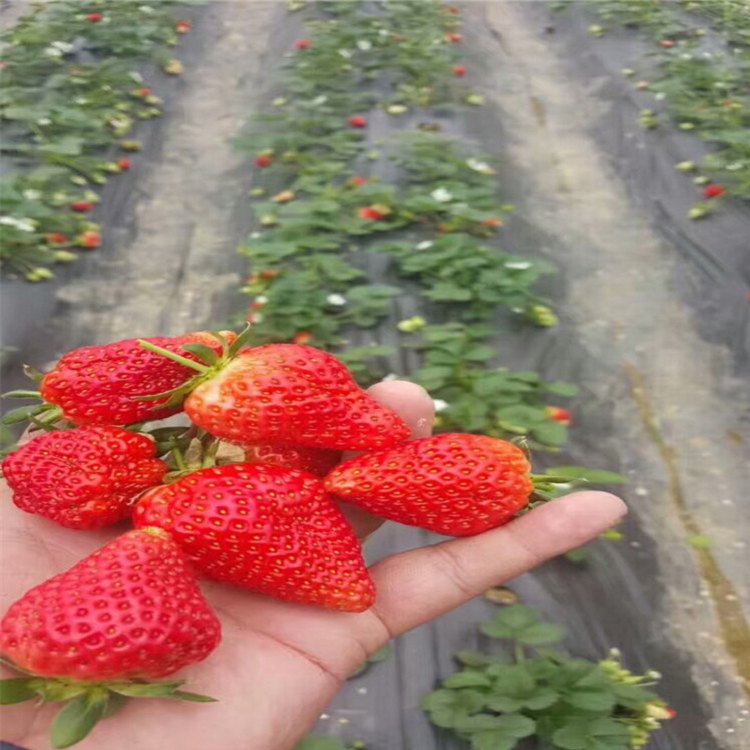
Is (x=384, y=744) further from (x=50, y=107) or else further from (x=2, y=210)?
(x=50, y=107)

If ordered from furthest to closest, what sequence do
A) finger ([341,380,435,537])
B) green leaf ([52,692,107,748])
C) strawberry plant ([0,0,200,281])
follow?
1. strawberry plant ([0,0,200,281])
2. finger ([341,380,435,537])
3. green leaf ([52,692,107,748])

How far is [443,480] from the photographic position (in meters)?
1.38

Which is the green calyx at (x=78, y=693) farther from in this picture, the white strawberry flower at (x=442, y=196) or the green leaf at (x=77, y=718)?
the white strawberry flower at (x=442, y=196)

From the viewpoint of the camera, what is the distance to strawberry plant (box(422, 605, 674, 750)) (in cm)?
174

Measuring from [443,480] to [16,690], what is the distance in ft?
2.20

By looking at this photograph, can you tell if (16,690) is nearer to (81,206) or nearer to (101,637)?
(101,637)

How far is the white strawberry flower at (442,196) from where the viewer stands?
3.53 meters

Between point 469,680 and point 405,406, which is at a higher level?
point 405,406

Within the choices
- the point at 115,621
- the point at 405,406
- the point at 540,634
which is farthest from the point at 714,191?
the point at 115,621

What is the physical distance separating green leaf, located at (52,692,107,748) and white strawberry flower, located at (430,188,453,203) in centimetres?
273

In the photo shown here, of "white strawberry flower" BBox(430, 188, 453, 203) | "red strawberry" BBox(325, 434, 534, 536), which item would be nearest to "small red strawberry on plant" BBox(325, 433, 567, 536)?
"red strawberry" BBox(325, 434, 534, 536)

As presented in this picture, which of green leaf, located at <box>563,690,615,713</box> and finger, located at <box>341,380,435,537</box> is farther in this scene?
green leaf, located at <box>563,690,615,713</box>

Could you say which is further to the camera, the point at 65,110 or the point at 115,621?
the point at 65,110

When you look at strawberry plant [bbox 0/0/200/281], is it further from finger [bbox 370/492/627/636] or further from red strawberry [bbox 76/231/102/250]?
finger [bbox 370/492/627/636]
